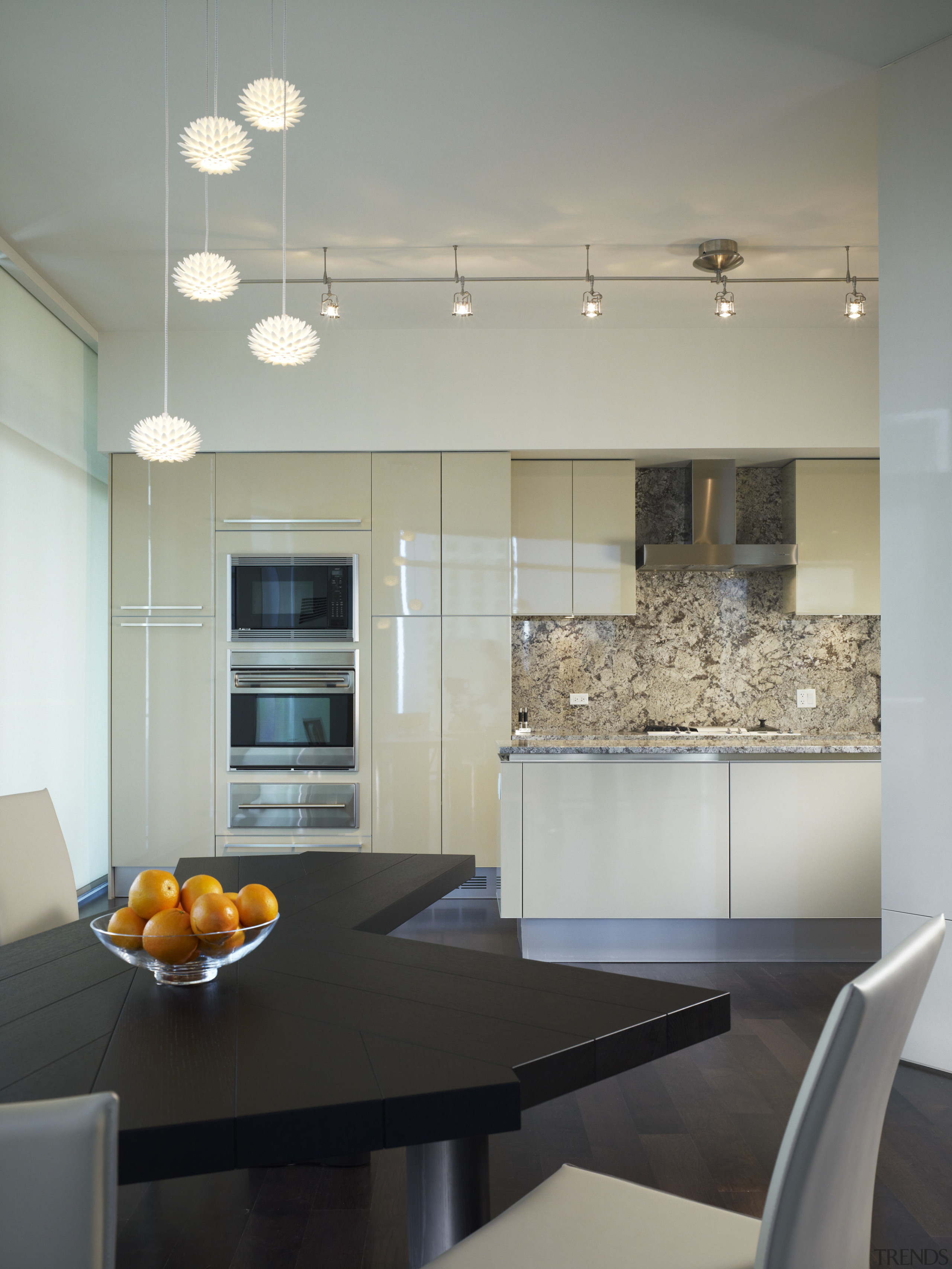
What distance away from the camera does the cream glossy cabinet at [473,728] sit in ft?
14.6

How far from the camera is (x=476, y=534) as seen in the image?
14.7 feet

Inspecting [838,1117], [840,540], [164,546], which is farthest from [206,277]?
[840,540]

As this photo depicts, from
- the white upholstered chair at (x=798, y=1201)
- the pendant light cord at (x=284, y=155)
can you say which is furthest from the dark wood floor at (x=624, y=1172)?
the pendant light cord at (x=284, y=155)

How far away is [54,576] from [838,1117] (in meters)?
4.01

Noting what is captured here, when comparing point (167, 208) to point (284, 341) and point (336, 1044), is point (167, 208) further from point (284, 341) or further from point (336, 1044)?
point (336, 1044)

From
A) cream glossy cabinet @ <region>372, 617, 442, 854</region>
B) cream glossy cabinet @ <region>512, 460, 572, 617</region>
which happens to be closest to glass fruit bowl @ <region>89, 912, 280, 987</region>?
cream glossy cabinet @ <region>372, 617, 442, 854</region>

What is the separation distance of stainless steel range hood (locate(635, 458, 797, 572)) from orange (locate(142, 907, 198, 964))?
145 inches

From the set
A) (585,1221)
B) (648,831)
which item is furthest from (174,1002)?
(648,831)

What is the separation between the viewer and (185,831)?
445 centimetres

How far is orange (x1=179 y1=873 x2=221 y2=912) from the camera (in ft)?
4.55

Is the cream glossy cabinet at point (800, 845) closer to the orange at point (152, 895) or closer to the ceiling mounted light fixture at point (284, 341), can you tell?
the ceiling mounted light fixture at point (284, 341)

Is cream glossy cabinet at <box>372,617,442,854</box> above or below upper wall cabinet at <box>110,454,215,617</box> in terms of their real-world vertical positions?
below

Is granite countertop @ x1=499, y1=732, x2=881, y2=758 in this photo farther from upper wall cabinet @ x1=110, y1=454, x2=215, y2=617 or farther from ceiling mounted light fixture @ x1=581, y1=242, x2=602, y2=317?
upper wall cabinet @ x1=110, y1=454, x2=215, y2=617

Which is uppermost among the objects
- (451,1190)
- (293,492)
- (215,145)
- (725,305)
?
(725,305)
